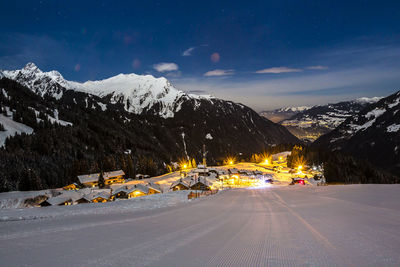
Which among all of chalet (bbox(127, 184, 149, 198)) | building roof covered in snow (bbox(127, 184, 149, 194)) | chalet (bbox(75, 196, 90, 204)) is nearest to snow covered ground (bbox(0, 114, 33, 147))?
chalet (bbox(75, 196, 90, 204))

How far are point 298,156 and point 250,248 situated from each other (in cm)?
15408

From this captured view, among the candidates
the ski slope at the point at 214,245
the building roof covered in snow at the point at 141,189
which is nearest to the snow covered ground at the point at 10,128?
the building roof covered in snow at the point at 141,189

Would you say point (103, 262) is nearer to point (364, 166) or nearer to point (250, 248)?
point (250, 248)

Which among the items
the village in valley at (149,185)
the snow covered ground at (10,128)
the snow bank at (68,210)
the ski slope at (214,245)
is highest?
the snow covered ground at (10,128)

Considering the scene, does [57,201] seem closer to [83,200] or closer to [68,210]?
[83,200]

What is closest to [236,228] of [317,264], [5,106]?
[317,264]

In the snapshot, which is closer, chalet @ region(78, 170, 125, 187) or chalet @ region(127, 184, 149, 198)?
chalet @ region(127, 184, 149, 198)

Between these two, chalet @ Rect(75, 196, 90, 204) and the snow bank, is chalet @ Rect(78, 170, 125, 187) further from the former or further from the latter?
the snow bank

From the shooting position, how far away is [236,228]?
10.3 m

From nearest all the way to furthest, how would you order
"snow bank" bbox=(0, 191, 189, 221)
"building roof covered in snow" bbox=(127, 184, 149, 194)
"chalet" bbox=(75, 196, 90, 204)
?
"snow bank" bbox=(0, 191, 189, 221)
"chalet" bbox=(75, 196, 90, 204)
"building roof covered in snow" bbox=(127, 184, 149, 194)

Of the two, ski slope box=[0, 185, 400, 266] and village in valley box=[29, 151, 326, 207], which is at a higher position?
ski slope box=[0, 185, 400, 266]

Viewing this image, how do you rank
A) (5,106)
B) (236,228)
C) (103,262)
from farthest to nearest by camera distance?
(5,106) < (236,228) < (103,262)

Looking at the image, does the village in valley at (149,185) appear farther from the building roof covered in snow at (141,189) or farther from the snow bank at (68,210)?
the snow bank at (68,210)

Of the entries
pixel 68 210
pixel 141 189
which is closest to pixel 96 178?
pixel 141 189
